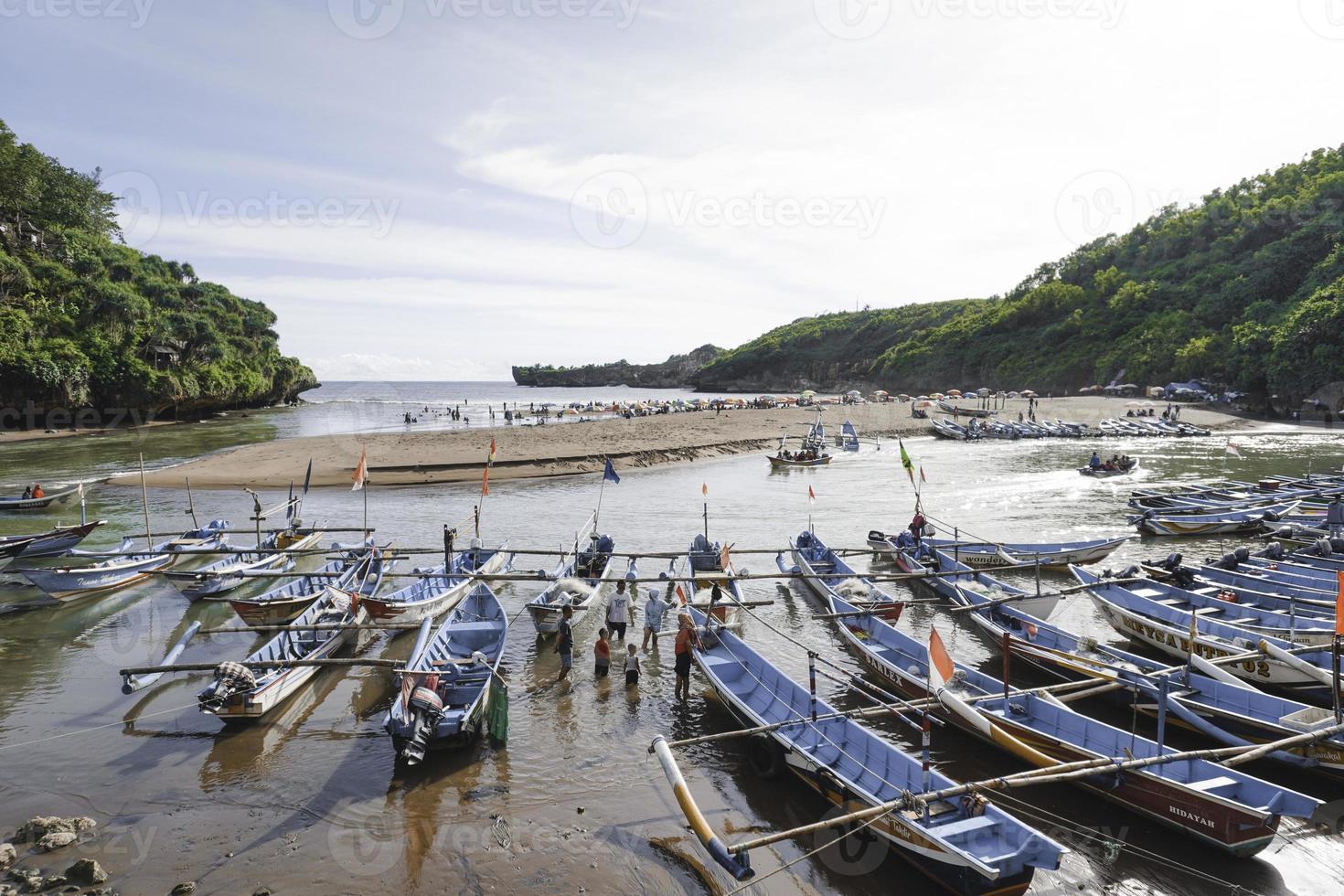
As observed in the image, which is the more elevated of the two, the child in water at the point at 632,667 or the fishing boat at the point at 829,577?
the fishing boat at the point at 829,577

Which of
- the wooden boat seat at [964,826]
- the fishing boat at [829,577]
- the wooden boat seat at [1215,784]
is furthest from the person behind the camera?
the fishing boat at [829,577]

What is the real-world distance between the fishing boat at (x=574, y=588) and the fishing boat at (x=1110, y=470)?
34.5m

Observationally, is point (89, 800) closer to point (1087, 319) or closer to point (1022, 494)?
point (1022, 494)

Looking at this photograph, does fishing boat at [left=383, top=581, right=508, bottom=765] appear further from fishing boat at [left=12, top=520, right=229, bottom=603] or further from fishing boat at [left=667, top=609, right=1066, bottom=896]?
fishing boat at [left=12, top=520, right=229, bottom=603]

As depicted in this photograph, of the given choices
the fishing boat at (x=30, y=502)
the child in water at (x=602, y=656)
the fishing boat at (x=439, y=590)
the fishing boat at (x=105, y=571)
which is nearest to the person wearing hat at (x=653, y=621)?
the child in water at (x=602, y=656)

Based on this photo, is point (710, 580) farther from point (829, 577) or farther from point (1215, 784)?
point (1215, 784)

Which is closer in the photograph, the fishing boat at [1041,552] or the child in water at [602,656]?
the child in water at [602,656]

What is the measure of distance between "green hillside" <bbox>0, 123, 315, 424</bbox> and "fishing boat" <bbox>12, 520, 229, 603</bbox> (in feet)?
162

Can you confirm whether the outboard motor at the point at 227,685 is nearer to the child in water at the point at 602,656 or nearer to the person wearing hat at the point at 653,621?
the child in water at the point at 602,656

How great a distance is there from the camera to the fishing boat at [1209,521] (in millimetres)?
28766

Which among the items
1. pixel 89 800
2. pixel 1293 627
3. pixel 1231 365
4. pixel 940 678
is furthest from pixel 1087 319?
pixel 89 800

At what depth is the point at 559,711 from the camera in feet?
48.6

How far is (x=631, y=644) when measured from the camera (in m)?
16.8

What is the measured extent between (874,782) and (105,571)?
2388 centimetres
